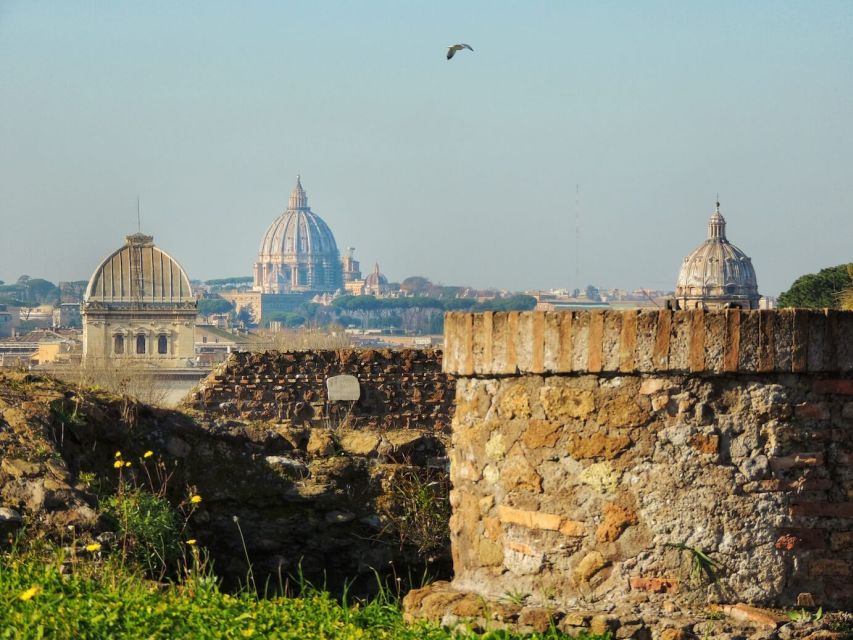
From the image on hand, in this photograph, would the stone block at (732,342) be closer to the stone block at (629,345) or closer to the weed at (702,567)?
the stone block at (629,345)

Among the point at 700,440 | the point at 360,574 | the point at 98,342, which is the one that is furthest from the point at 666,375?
the point at 98,342

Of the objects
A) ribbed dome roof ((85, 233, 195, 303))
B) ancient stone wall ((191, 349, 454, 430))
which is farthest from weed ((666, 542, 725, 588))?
ribbed dome roof ((85, 233, 195, 303))

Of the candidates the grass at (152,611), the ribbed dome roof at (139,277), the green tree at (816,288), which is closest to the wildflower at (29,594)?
the grass at (152,611)

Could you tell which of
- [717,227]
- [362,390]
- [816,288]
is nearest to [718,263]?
[717,227]

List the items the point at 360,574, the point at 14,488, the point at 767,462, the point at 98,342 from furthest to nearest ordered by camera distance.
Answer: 1. the point at 98,342
2. the point at 360,574
3. the point at 14,488
4. the point at 767,462

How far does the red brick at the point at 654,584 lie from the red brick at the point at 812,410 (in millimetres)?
620

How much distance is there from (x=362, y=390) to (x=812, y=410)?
14.6ft

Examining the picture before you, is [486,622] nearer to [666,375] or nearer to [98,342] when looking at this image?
[666,375]

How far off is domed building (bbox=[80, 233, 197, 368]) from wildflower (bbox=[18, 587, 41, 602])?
9086cm

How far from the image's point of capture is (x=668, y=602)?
5.05 meters

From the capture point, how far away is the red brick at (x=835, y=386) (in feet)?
16.6

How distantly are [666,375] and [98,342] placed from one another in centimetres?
9777

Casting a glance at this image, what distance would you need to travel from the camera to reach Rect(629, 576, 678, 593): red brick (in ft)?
16.5

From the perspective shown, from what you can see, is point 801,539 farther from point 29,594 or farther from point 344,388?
point 344,388
